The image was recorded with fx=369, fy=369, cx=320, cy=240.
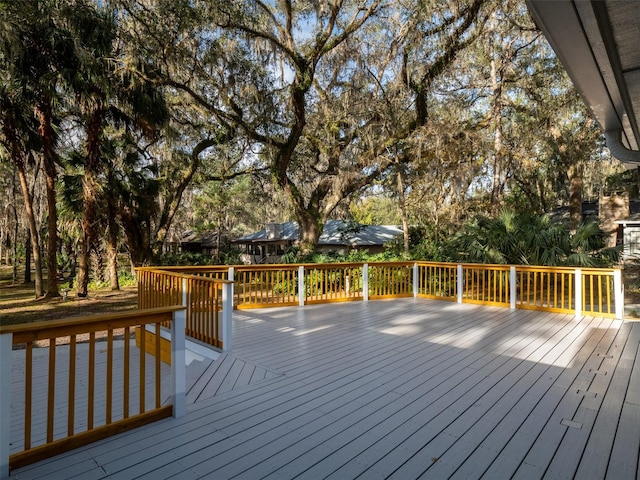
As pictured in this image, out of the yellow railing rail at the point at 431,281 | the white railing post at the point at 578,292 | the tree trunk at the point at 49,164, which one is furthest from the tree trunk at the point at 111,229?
the white railing post at the point at 578,292

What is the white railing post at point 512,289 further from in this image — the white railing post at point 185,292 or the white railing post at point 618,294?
the white railing post at point 185,292

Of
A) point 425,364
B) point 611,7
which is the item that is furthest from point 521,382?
point 611,7

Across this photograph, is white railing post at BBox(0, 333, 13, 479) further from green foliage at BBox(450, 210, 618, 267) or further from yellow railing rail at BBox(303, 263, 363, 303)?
green foliage at BBox(450, 210, 618, 267)

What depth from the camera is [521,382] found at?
3.10 m

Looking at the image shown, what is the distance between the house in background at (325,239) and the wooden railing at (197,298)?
11.2 metres

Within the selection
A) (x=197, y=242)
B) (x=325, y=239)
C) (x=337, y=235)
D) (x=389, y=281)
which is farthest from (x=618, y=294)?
(x=197, y=242)

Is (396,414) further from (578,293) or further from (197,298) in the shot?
→ (578,293)

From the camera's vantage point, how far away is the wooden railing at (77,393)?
1906 millimetres

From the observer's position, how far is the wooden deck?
1936mm

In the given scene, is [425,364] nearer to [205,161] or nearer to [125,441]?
[125,441]

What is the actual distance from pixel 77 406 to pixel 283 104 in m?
8.27

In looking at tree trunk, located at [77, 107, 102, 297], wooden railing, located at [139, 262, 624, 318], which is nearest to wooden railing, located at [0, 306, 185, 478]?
wooden railing, located at [139, 262, 624, 318]

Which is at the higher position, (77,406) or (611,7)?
(611,7)

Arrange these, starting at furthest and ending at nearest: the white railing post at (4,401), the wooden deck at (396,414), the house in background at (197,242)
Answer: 1. the house in background at (197,242)
2. the wooden deck at (396,414)
3. the white railing post at (4,401)
